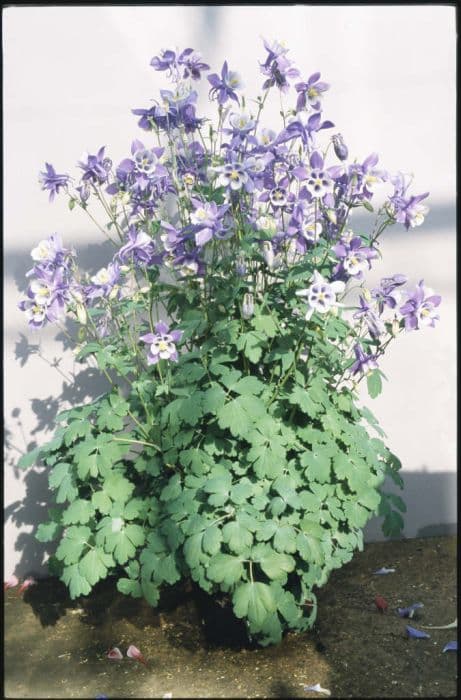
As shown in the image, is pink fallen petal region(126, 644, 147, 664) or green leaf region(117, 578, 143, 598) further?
pink fallen petal region(126, 644, 147, 664)

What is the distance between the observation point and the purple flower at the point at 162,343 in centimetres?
238

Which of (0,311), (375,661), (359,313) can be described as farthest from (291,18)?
(375,661)

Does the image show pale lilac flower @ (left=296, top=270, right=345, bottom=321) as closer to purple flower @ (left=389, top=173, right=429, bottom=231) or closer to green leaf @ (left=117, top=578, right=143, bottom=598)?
purple flower @ (left=389, top=173, right=429, bottom=231)

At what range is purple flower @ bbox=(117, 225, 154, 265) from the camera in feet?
8.00

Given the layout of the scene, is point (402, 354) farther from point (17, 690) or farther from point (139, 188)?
point (17, 690)

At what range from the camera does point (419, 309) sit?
2.46 meters

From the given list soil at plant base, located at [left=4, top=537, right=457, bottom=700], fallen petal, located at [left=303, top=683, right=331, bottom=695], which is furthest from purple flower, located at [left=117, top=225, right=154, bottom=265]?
fallen petal, located at [left=303, top=683, right=331, bottom=695]

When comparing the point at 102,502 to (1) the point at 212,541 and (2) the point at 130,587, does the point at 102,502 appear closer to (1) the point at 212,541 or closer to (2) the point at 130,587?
(2) the point at 130,587

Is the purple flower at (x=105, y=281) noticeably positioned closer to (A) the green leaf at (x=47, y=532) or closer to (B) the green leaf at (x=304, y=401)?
(B) the green leaf at (x=304, y=401)

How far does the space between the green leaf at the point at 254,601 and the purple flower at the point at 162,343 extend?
689 mm

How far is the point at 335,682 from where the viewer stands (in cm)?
Answer: 241

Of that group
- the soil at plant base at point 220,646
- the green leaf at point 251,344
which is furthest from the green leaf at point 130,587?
the green leaf at point 251,344

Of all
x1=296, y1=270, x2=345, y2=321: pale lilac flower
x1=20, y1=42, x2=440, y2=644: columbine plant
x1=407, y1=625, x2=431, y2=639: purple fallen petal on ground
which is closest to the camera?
x1=296, y1=270, x2=345, y2=321: pale lilac flower

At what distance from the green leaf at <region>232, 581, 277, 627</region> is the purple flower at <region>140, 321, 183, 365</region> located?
0.69 meters
